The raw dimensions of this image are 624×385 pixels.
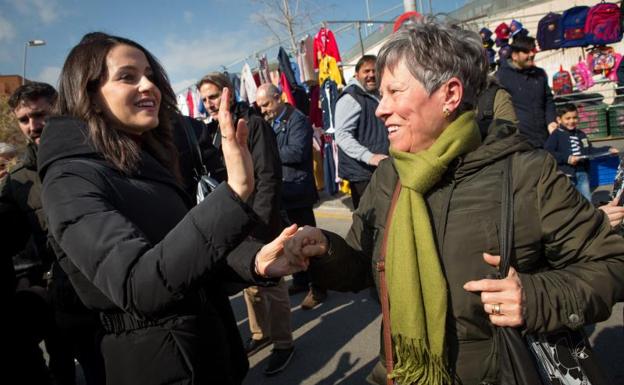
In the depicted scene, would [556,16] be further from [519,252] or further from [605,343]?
[519,252]

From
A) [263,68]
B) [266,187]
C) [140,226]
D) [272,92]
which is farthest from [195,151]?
[263,68]

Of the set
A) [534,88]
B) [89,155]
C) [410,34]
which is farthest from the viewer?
[534,88]

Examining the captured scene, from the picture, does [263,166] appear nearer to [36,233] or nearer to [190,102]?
[36,233]

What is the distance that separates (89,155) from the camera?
57.0 inches

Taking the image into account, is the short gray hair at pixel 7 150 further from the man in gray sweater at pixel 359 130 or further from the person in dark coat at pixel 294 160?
the man in gray sweater at pixel 359 130

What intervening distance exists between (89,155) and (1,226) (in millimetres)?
1200

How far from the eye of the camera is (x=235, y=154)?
4.01 ft

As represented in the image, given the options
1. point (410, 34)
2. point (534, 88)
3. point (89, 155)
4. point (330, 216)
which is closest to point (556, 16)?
point (534, 88)

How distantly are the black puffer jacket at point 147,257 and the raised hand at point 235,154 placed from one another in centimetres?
5

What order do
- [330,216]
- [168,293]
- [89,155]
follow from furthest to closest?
1. [330,216]
2. [89,155]
3. [168,293]

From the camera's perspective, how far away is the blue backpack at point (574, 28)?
8977 millimetres

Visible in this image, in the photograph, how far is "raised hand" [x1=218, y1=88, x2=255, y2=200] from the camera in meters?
1.22

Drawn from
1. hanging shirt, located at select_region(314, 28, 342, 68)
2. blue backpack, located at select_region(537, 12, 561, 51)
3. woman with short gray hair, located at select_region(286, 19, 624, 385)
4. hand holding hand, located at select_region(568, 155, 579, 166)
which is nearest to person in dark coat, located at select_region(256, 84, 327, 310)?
woman with short gray hair, located at select_region(286, 19, 624, 385)

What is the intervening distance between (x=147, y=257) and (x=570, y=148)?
6171 millimetres
